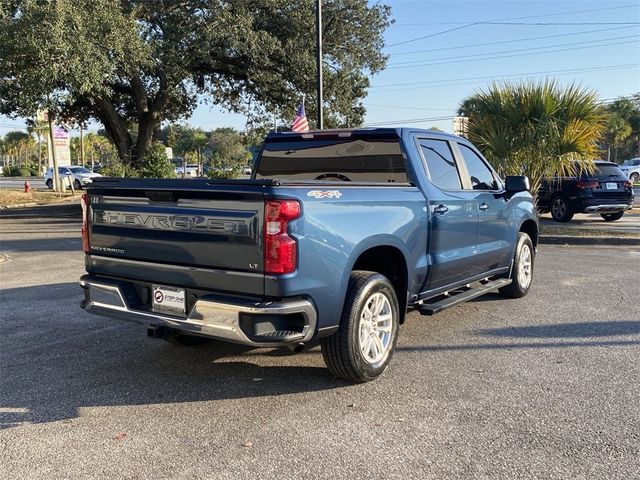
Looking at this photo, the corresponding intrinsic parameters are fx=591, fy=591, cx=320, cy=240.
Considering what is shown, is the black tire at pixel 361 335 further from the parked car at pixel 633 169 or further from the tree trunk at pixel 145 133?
the parked car at pixel 633 169

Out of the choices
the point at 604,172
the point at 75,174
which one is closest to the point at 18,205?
the point at 75,174

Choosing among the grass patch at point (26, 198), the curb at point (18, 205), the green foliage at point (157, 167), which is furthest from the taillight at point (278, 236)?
the grass patch at point (26, 198)

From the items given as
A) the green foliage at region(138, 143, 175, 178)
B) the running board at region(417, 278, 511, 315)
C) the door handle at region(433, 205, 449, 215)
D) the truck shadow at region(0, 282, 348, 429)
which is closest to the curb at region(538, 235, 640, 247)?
the running board at region(417, 278, 511, 315)

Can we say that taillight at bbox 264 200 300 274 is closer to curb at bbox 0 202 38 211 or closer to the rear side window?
the rear side window

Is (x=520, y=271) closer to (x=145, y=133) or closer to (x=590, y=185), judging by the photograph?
(x=590, y=185)

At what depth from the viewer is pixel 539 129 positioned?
12.3m

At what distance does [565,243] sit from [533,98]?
10.3ft

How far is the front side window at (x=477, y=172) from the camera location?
605 centimetres

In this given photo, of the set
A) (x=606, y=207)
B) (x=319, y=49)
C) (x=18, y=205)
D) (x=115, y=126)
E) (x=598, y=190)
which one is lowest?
(x=18, y=205)

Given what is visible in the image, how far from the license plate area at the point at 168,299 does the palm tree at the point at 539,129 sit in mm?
10002

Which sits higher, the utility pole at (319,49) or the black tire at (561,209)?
the utility pole at (319,49)

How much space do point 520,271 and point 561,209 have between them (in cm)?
970

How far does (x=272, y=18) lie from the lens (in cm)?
1975

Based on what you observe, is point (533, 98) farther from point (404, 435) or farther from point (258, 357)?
point (404, 435)
